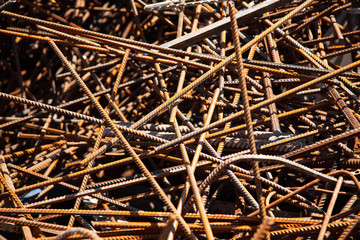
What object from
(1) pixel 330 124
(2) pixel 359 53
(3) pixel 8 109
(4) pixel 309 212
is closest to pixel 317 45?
(2) pixel 359 53

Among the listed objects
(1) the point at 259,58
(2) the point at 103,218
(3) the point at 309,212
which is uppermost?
(1) the point at 259,58

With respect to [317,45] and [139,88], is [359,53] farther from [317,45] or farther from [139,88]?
[139,88]

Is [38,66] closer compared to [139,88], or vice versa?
[139,88]

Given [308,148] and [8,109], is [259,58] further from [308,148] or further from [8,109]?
[8,109]

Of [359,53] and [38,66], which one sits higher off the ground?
[359,53]

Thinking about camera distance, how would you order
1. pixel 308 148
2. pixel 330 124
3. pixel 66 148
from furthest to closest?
pixel 66 148 → pixel 330 124 → pixel 308 148

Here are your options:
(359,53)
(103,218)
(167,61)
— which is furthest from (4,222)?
(359,53)

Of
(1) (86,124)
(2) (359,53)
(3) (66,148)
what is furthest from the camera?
(1) (86,124)
